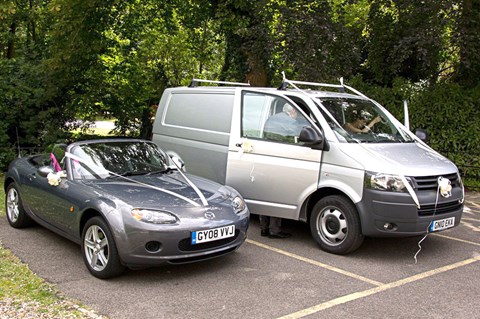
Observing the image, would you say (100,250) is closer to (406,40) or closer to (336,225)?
(336,225)

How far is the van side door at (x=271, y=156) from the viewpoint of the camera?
6.13 meters

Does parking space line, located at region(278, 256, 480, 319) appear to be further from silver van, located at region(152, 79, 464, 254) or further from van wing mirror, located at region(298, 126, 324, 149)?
Answer: van wing mirror, located at region(298, 126, 324, 149)

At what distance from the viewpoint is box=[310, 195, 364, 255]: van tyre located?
561 centimetres

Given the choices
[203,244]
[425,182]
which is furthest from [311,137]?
[203,244]

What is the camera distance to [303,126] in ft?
20.3

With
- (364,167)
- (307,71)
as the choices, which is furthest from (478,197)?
(364,167)

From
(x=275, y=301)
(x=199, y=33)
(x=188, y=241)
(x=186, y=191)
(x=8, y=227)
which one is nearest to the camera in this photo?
(x=275, y=301)

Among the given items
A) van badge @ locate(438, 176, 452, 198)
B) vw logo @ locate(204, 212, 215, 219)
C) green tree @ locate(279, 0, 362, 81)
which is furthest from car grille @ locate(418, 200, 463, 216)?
green tree @ locate(279, 0, 362, 81)

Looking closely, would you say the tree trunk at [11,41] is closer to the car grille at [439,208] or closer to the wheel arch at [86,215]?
the wheel arch at [86,215]

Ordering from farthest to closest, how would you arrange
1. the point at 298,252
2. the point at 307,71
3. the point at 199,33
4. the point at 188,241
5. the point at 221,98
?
the point at 199,33, the point at 307,71, the point at 221,98, the point at 298,252, the point at 188,241

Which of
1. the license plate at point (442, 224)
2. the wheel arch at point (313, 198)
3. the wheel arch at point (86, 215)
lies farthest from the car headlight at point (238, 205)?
the license plate at point (442, 224)

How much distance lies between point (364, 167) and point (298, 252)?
51.7 inches

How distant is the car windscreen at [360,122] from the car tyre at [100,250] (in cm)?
299

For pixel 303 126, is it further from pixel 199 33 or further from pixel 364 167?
pixel 199 33
